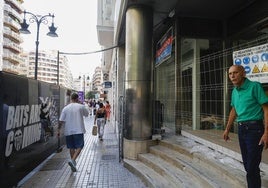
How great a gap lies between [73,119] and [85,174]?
1.33m

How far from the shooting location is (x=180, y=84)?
23.7ft

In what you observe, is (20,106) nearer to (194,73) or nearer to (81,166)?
(81,166)

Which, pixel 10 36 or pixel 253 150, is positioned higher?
pixel 10 36

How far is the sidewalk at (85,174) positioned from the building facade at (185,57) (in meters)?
0.79

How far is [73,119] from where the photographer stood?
19.5 feet

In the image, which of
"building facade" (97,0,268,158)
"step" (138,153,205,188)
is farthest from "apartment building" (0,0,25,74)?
"step" (138,153,205,188)

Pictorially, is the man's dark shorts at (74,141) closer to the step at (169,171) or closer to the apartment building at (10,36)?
the step at (169,171)

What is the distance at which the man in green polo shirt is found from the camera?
8.39ft

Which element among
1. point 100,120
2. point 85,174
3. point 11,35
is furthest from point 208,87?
point 11,35

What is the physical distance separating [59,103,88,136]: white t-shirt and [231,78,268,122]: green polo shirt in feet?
13.4

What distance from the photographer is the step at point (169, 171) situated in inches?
159

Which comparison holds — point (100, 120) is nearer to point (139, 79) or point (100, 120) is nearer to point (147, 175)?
point (139, 79)

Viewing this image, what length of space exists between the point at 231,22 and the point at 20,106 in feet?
19.7

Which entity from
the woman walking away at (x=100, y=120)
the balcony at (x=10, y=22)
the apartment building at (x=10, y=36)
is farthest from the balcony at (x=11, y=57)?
the woman walking away at (x=100, y=120)
